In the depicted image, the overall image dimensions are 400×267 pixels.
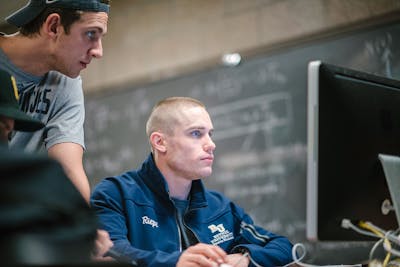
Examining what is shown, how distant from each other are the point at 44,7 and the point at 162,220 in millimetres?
692

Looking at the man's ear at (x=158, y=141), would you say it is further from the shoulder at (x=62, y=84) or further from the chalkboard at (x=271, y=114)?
the chalkboard at (x=271, y=114)

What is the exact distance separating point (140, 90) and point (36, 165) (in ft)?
12.0

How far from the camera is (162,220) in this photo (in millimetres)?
1696

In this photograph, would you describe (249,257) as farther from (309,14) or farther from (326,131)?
(309,14)

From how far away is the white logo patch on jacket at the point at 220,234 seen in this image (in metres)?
1.75

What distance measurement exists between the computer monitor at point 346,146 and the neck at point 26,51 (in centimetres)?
80

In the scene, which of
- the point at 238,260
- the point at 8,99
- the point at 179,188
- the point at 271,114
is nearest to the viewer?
the point at 8,99

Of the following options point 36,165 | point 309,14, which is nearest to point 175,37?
point 309,14

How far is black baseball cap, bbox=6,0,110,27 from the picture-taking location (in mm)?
1664

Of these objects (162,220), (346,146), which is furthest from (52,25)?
(346,146)

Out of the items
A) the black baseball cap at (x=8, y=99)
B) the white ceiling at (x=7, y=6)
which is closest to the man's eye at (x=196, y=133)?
the white ceiling at (x=7, y=6)

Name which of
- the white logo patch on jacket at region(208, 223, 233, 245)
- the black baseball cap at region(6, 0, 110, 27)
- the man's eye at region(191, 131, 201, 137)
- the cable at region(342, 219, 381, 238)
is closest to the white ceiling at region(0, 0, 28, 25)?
the black baseball cap at region(6, 0, 110, 27)

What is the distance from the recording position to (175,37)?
4.16 metres

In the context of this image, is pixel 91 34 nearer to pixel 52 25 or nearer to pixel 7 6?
pixel 52 25
